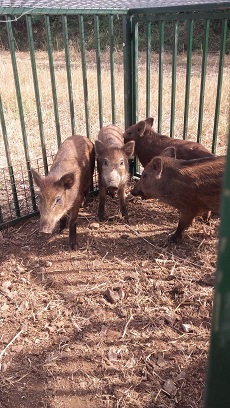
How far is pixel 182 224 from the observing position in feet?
15.9

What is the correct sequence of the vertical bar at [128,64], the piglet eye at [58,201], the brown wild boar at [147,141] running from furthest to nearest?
1. the brown wild boar at [147,141]
2. the vertical bar at [128,64]
3. the piglet eye at [58,201]

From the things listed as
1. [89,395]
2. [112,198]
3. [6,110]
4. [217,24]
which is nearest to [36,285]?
[89,395]

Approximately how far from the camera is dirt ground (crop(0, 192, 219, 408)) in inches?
115

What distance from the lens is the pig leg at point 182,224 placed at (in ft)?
15.8

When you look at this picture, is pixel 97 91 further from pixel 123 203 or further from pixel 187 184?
pixel 187 184

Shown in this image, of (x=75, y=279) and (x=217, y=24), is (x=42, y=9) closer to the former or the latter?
(x=75, y=279)

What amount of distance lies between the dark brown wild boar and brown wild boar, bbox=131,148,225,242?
3.19ft

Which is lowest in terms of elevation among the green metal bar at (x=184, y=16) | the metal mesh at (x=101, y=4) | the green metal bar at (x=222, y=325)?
the green metal bar at (x=222, y=325)

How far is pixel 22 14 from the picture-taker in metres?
4.39

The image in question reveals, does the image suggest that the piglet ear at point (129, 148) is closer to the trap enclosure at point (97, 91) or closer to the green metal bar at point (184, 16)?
the trap enclosure at point (97, 91)

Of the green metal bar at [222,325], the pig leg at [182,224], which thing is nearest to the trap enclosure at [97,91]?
the pig leg at [182,224]

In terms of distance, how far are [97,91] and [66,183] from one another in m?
5.82

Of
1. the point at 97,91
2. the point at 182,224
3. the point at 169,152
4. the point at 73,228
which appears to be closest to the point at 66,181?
the point at 73,228

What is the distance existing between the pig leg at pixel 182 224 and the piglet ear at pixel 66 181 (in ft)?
4.78
